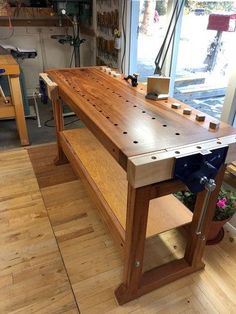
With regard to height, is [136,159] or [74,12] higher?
[74,12]

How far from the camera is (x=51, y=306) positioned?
1.22m

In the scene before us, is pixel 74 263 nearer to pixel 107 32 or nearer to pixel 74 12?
pixel 107 32

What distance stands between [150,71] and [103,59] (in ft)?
2.47

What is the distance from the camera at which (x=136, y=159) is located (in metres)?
0.83

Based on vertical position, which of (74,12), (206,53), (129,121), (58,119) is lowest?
(58,119)

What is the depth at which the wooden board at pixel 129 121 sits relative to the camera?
943 mm

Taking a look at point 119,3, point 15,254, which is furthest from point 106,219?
point 119,3

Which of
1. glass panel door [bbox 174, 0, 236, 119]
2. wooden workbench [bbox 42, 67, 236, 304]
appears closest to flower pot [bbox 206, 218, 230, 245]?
wooden workbench [bbox 42, 67, 236, 304]

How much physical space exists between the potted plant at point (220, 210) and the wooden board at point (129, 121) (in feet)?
1.82

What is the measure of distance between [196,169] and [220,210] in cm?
67

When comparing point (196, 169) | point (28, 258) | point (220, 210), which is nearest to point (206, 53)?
point (220, 210)

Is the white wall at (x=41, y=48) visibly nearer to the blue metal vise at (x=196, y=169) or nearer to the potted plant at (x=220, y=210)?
the potted plant at (x=220, y=210)

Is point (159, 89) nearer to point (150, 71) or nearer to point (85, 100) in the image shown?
point (85, 100)

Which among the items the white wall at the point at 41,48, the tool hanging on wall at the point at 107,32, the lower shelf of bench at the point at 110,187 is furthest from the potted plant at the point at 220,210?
the white wall at the point at 41,48
